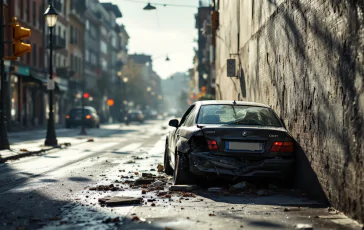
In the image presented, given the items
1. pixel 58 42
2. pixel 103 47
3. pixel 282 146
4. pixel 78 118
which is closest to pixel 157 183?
pixel 282 146

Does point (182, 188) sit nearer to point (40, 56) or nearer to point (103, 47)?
point (40, 56)

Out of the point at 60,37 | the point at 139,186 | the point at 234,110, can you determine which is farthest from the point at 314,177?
the point at 60,37

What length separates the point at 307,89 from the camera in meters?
8.19

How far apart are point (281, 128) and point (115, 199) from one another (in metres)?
2.74

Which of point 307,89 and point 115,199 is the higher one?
point 307,89

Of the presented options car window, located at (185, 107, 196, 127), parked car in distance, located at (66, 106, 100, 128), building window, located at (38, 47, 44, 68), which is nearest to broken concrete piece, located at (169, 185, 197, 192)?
car window, located at (185, 107, 196, 127)

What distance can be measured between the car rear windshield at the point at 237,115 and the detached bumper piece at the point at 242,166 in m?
0.73

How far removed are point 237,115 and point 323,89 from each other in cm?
203

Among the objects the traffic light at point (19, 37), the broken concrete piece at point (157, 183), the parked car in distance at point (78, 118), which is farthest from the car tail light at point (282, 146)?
the parked car in distance at point (78, 118)

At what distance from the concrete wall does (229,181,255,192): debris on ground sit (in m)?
0.74

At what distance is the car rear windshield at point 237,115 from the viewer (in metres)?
8.92

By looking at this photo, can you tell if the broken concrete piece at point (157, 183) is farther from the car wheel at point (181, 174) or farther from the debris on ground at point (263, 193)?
the debris on ground at point (263, 193)

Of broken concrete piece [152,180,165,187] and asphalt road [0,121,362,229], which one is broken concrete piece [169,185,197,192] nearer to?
asphalt road [0,121,362,229]

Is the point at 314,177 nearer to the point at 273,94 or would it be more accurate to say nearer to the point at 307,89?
the point at 307,89
